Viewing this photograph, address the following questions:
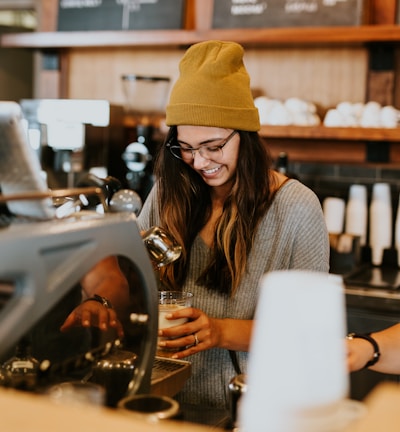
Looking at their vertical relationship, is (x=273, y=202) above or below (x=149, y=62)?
below

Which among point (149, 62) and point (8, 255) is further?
point (149, 62)

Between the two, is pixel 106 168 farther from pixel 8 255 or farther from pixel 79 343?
pixel 8 255

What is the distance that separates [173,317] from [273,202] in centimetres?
55

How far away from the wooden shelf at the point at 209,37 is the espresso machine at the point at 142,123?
204 millimetres

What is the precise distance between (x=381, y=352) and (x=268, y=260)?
53cm

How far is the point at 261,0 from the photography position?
3543 millimetres

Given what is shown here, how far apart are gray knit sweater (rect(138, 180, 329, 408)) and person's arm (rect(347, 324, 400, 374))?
0.39 metres

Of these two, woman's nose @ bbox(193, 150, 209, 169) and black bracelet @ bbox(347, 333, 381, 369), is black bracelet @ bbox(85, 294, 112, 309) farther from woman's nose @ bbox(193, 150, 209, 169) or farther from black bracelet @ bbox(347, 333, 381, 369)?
woman's nose @ bbox(193, 150, 209, 169)

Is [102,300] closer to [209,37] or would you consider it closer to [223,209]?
[223,209]

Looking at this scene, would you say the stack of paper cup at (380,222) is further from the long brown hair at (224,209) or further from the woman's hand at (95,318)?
the woman's hand at (95,318)

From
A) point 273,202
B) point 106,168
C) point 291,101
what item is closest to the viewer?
point 273,202

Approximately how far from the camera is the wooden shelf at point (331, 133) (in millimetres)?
3244

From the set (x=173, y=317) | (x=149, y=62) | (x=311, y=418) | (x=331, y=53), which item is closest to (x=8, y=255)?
(x=311, y=418)

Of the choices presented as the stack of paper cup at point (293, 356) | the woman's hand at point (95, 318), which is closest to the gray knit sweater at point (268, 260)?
the woman's hand at point (95, 318)
